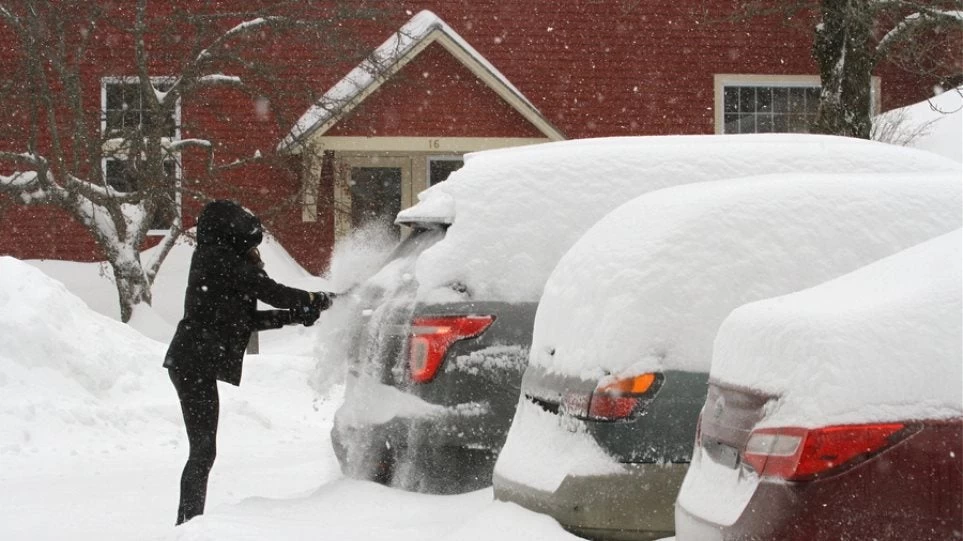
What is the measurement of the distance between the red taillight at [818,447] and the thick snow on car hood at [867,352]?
23 millimetres

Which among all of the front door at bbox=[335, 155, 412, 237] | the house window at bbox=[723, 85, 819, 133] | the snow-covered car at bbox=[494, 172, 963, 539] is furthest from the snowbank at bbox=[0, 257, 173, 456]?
the house window at bbox=[723, 85, 819, 133]

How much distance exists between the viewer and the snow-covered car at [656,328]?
4.62m

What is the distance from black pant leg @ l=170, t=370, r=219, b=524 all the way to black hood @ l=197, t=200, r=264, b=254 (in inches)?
28.3

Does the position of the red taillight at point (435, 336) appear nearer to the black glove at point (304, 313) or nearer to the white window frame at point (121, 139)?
the black glove at point (304, 313)

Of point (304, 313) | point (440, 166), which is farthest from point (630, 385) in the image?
point (440, 166)

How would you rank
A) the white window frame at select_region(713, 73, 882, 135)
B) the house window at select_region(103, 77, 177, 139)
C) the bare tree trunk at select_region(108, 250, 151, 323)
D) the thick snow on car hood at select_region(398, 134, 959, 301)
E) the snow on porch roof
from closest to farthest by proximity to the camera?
the thick snow on car hood at select_region(398, 134, 959, 301) < the bare tree trunk at select_region(108, 250, 151, 323) < the house window at select_region(103, 77, 177, 139) < the snow on porch roof < the white window frame at select_region(713, 73, 882, 135)

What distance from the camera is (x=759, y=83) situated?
24.2 m

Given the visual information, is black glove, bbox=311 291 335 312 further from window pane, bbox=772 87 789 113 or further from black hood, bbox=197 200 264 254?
window pane, bbox=772 87 789 113

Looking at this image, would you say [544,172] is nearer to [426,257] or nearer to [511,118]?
[426,257]

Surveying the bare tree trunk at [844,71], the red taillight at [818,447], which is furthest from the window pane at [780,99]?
the red taillight at [818,447]

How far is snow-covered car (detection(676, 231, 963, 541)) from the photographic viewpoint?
319cm

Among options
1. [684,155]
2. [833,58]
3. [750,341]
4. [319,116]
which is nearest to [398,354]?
[684,155]

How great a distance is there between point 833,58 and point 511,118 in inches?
251

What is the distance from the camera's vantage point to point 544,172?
630 centimetres
